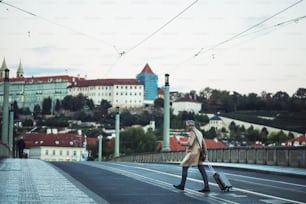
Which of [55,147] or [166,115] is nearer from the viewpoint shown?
[166,115]

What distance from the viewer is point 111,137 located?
17112 cm

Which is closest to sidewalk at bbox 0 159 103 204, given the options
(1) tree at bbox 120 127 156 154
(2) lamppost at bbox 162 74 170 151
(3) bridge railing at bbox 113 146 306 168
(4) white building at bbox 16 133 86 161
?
(3) bridge railing at bbox 113 146 306 168

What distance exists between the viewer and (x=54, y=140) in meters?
161

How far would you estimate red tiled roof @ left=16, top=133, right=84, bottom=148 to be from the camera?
158m

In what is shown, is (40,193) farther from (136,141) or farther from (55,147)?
(55,147)

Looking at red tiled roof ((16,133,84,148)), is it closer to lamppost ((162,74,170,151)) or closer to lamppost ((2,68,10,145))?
lamppost ((2,68,10,145))

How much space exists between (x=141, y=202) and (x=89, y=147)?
484 ft

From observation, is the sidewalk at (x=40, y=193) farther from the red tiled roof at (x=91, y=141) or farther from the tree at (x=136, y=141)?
the red tiled roof at (x=91, y=141)

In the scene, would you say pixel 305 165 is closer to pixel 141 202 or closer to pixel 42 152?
pixel 141 202

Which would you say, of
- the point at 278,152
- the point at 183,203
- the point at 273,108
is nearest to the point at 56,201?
the point at 183,203

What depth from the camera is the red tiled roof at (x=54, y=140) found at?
158125 mm

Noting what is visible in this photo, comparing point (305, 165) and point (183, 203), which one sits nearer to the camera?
point (183, 203)

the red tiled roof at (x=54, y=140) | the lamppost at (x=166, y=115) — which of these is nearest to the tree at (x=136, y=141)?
the red tiled roof at (x=54, y=140)

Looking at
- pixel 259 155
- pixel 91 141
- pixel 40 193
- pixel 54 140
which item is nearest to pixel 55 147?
pixel 54 140
